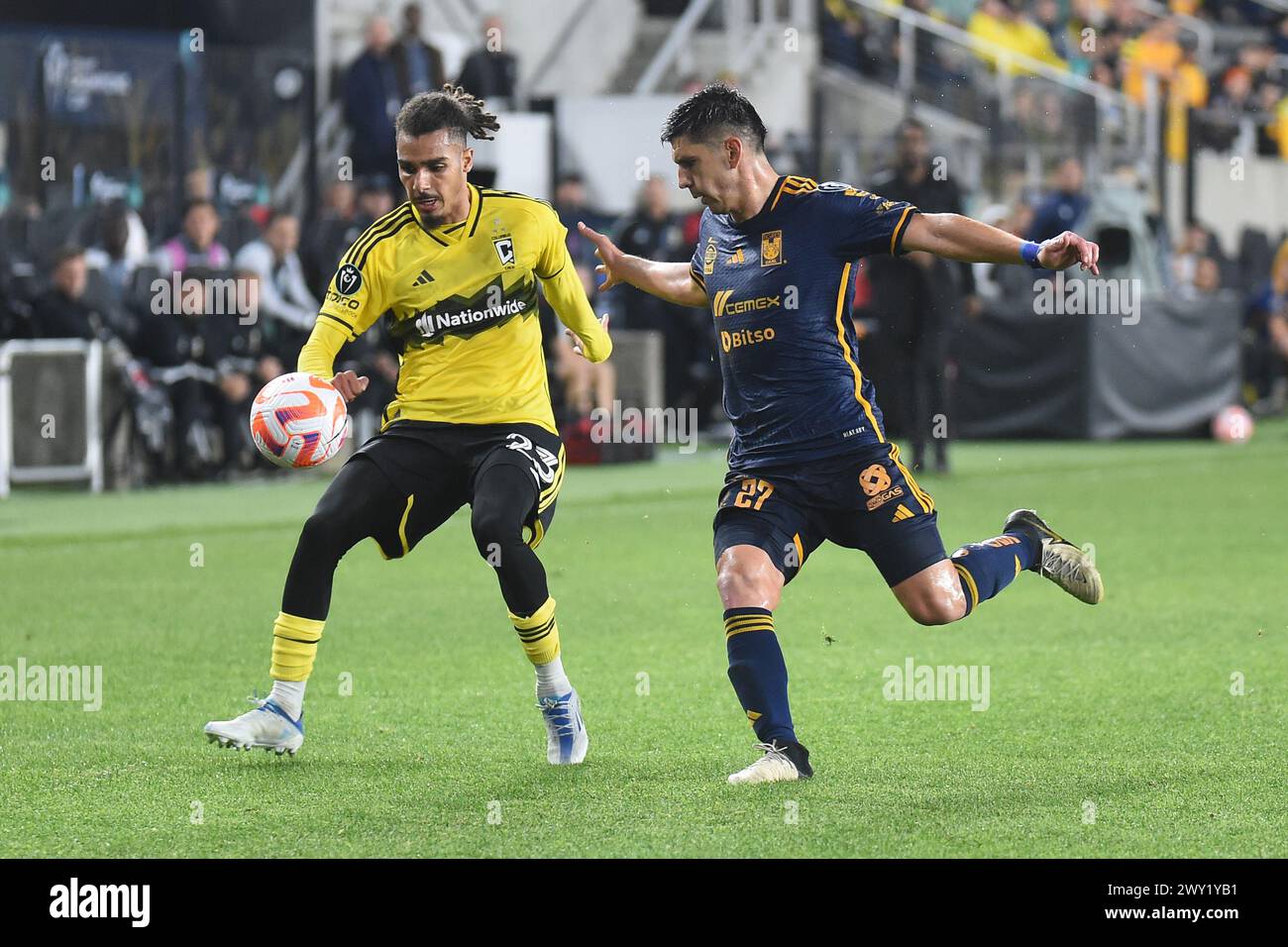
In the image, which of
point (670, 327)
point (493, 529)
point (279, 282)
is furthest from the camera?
point (670, 327)

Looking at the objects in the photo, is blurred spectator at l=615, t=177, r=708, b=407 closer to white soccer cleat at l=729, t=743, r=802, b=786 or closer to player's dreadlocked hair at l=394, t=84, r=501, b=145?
player's dreadlocked hair at l=394, t=84, r=501, b=145

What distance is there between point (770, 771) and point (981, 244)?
1653 mm

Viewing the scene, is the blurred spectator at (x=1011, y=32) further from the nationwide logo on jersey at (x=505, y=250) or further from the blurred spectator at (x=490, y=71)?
the nationwide logo on jersey at (x=505, y=250)

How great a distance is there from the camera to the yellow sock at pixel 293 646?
6547 millimetres

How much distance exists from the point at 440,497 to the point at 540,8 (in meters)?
18.8

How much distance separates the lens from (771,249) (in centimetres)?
651

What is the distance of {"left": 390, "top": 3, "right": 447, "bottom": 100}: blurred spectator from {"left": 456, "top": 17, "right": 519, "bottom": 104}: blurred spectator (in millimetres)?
309

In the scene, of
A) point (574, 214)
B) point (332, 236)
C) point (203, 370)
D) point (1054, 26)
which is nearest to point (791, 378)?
point (203, 370)

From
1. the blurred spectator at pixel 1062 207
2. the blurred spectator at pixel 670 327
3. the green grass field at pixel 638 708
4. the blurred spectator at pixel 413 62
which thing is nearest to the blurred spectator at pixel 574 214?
the blurred spectator at pixel 670 327

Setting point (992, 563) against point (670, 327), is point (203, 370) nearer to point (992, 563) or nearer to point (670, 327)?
point (670, 327)

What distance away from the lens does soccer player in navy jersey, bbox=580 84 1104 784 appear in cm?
634

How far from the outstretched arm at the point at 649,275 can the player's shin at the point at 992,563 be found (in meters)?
1.21

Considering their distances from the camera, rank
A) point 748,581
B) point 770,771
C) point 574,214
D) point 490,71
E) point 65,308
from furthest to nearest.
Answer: point 490,71, point 574,214, point 65,308, point 748,581, point 770,771
